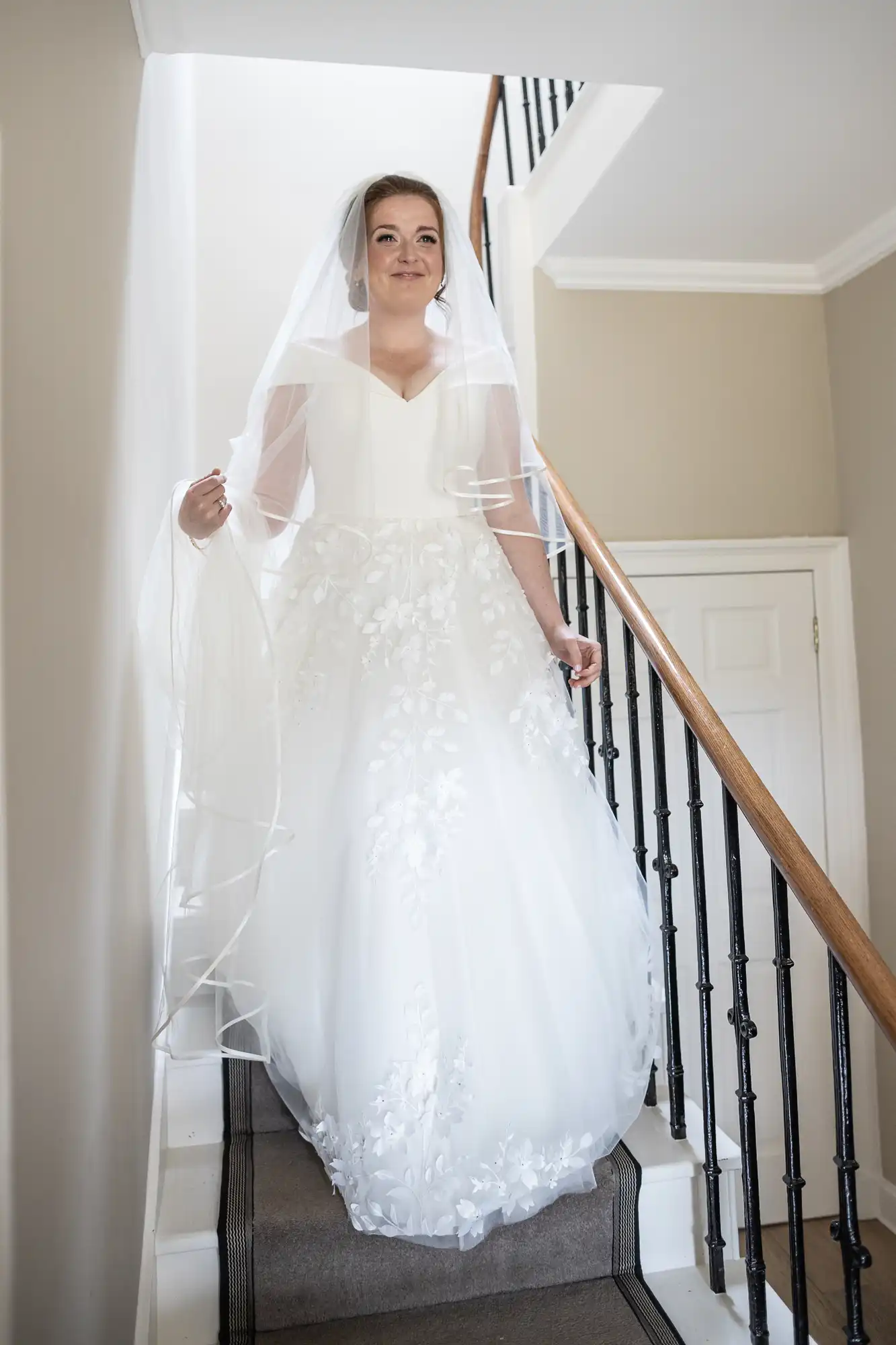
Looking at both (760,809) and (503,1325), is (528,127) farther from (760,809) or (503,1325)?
(503,1325)

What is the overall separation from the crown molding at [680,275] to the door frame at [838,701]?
0.90 meters

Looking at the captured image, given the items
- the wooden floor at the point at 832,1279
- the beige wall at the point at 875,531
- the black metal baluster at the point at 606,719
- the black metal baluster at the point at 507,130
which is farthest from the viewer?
the black metal baluster at the point at 507,130

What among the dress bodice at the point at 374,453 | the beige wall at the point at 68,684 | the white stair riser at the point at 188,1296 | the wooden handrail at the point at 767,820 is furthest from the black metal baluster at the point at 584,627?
the white stair riser at the point at 188,1296

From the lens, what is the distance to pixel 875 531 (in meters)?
3.46

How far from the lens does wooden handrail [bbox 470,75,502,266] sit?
3650mm

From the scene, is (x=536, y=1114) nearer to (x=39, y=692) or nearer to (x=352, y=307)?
(x=39, y=692)

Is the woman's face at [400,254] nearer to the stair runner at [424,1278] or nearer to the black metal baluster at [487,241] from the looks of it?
the stair runner at [424,1278]

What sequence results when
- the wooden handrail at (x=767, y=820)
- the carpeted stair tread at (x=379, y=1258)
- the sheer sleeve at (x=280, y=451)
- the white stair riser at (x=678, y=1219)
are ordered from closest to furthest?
1. the wooden handrail at (x=767, y=820)
2. the carpeted stair tread at (x=379, y=1258)
3. the white stair riser at (x=678, y=1219)
4. the sheer sleeve at (x=280, y=451)

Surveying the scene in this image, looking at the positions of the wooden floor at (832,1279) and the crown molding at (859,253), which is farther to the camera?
the crown molding at (859,253)

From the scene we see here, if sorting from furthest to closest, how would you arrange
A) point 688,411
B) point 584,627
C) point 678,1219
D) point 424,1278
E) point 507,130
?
point 507,130, point 688,411, point 584,627, point 678,1219, point 424,1278

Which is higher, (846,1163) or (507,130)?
(507,130)

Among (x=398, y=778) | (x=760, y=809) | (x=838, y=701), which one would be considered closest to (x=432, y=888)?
(x=398, y=778)

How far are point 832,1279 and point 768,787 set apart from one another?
1.56m

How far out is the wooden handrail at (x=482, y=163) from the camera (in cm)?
365
